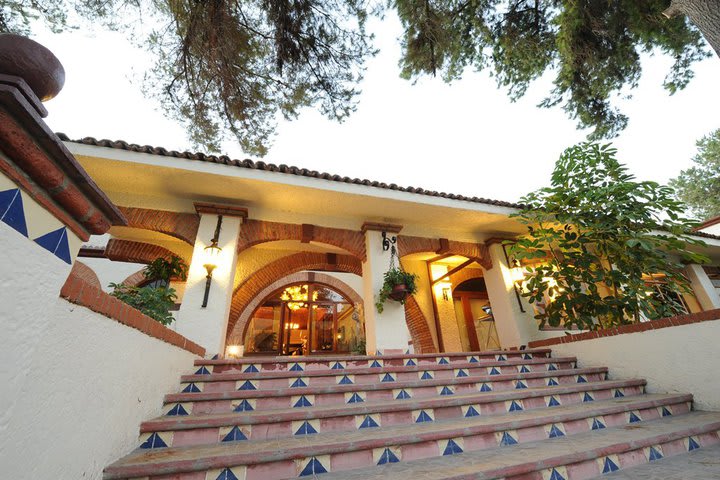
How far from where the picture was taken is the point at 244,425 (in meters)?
2.16

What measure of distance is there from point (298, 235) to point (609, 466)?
4674mm

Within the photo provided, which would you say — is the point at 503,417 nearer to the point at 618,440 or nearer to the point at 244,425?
the point at 618,440

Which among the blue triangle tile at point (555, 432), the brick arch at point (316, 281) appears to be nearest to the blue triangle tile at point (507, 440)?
the blue triangle tile at point (555, 432)

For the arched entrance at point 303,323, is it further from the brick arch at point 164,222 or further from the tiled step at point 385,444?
the tiled step at point 385,444

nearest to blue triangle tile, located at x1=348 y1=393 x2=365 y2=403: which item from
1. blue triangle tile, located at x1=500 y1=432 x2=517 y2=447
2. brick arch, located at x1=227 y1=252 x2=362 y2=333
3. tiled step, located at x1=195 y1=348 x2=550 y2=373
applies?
tiled step, located at x1=195 y1=348 x2=550 y2=373

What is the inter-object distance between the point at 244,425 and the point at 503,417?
6.79 feet

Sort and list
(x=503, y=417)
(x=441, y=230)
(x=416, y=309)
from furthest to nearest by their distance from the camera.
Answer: (x=416, y=309) < (x=441, y=230) < (x=503, y=417)

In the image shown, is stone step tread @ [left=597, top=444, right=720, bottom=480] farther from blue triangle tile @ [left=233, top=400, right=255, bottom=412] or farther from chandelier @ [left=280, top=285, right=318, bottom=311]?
chandelier @ [left=280, top=285, right=318, bottom=311]

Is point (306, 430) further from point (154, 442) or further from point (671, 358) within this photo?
point (671, 358)

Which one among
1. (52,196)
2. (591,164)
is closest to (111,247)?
(52,196)

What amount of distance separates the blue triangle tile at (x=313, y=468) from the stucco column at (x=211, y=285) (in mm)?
2694

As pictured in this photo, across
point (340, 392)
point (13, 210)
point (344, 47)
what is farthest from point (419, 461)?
point (344, 47)

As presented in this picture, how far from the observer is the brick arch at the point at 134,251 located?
590cm

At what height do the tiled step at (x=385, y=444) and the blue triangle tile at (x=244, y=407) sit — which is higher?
the blue triangle tile at (x=244, y=407)
